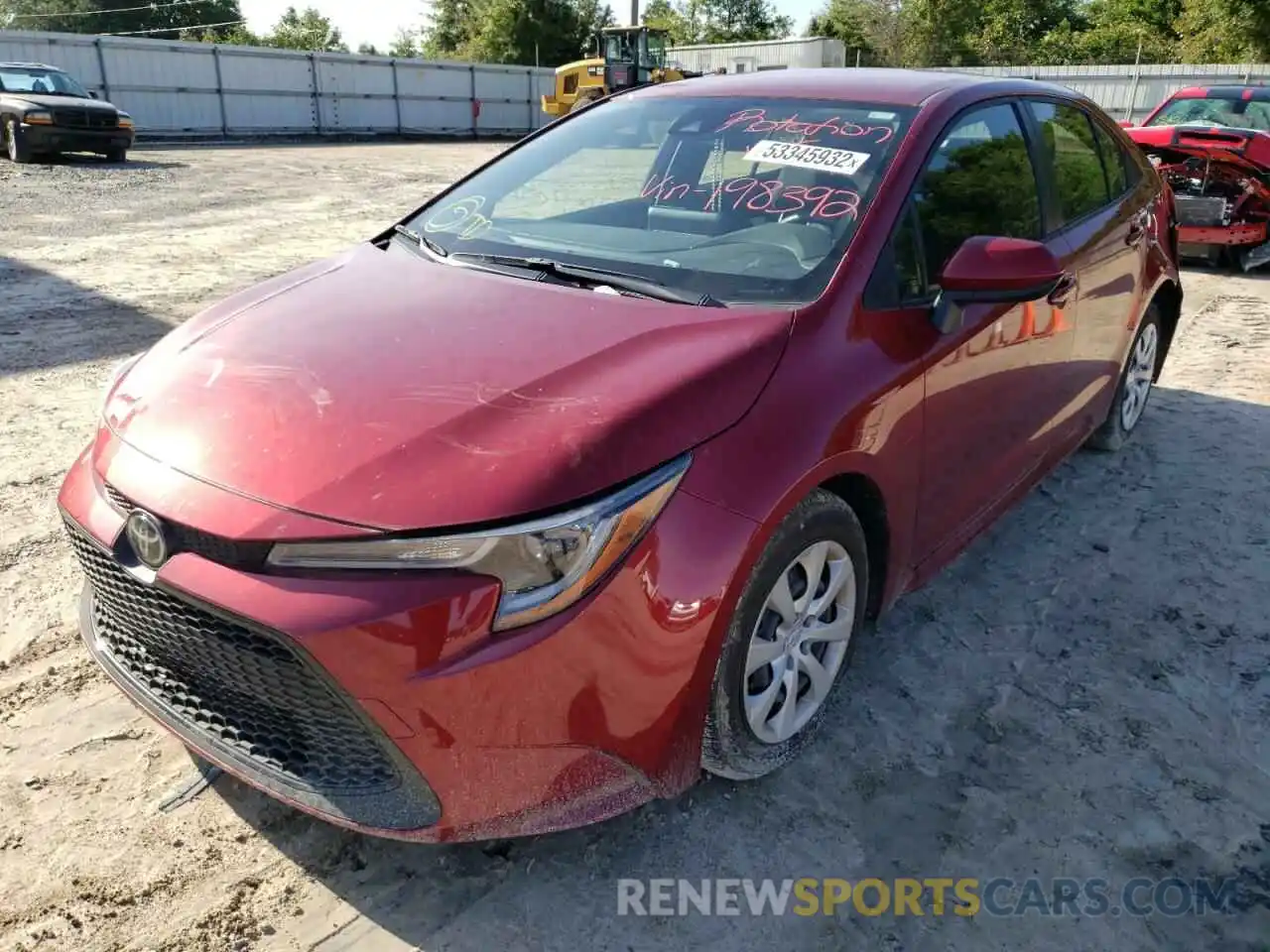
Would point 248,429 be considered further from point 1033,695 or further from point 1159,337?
point 1159,337

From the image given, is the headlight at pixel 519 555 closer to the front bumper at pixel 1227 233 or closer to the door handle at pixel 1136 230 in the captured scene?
the door handle at pixel 1136 230

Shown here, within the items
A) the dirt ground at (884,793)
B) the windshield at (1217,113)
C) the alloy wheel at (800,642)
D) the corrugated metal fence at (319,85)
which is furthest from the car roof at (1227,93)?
the corrugated metal fence at (319,85)

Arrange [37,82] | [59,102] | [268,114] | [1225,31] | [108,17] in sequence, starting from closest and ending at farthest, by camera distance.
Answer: [59,102]
[37,82]
[268,114]
[1225,31]
[108,17]

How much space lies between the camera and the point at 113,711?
2.74 m

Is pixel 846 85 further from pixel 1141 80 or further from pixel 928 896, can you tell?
pixel 1141 80

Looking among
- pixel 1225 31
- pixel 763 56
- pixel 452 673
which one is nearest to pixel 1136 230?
pixel 452 673

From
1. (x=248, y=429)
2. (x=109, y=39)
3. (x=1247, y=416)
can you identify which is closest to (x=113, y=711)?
(x=248, y=429)

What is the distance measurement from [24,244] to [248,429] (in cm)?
889

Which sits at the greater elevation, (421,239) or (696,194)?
(696,194)

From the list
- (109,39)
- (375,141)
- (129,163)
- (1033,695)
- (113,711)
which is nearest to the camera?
(113,711)

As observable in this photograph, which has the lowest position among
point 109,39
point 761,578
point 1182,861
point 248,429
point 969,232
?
point 1182,861

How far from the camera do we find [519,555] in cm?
185

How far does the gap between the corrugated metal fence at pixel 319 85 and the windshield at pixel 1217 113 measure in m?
14.4

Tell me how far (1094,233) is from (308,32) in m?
78.5
